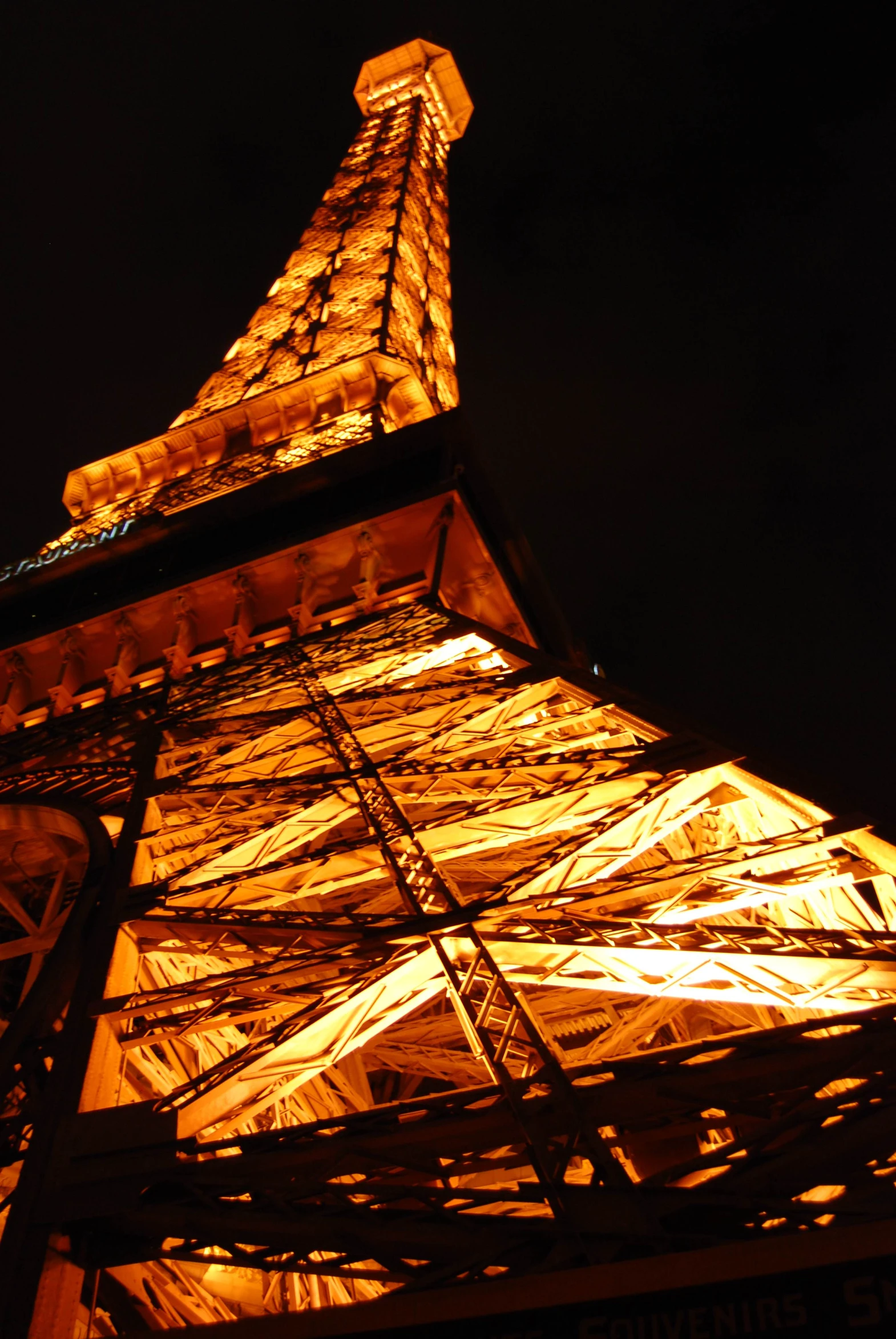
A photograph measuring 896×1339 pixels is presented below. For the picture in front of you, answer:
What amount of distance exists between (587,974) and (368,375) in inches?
1092

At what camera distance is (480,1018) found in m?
5.59

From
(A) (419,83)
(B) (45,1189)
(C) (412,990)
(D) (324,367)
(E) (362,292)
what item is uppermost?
(A) (419,83)

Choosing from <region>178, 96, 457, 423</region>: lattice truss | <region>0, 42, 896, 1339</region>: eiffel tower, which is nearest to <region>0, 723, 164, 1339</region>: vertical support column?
<region>0, 42, 896, 1339</region>: eiffel tower

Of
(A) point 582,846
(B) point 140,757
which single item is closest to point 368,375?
(B) point 140,757

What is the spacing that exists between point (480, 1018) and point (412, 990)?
109cm

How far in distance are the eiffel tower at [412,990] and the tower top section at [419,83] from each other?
60896mm

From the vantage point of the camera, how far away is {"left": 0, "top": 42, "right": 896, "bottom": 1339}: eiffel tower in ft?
14.3

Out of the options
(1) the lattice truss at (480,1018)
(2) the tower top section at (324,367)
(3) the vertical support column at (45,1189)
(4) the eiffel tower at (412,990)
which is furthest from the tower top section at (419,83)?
(3) the vertical support column at (45,1189)

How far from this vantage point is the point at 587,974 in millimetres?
6512

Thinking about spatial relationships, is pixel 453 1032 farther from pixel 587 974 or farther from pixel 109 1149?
pixel 109 1149

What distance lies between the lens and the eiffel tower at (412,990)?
14.3 ft

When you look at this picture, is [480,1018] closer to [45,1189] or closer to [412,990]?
[412,990]

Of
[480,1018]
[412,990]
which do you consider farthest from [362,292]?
[480,1018]

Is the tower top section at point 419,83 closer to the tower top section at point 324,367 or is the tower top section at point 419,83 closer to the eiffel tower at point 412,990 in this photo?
the tower top section at point 324,367
